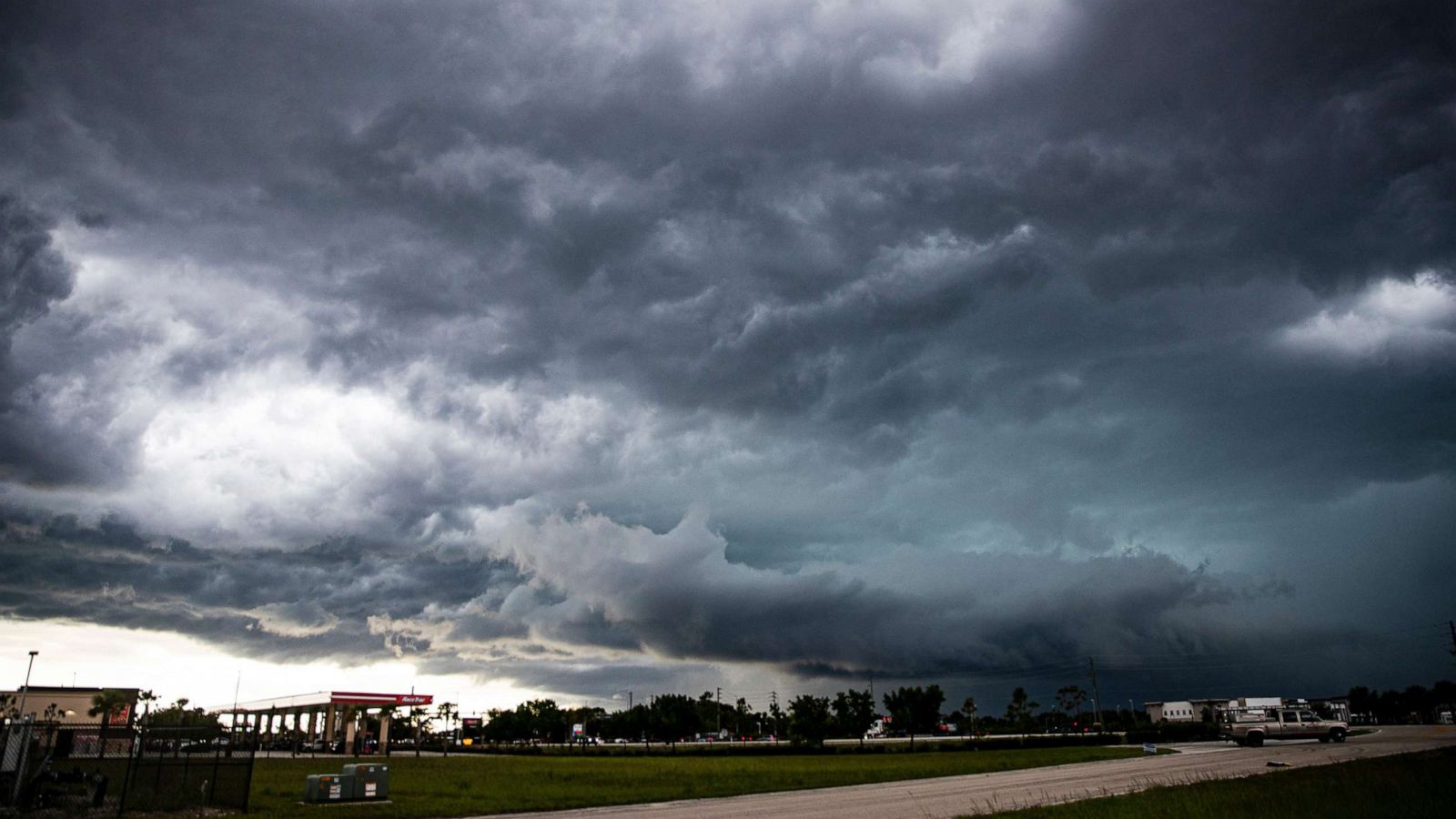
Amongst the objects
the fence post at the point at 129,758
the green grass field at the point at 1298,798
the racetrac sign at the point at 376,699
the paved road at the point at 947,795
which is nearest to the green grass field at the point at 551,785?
the paved road at the point at 947,795

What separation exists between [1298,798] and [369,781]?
31867 mm

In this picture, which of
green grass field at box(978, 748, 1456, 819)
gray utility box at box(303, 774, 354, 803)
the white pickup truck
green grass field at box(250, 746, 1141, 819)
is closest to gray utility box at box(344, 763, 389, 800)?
gray utility box at box(303, 774, 354, 803)

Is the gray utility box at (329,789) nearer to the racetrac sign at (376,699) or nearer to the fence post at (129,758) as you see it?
the fence post at (129,758)

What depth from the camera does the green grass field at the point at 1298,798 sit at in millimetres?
20500

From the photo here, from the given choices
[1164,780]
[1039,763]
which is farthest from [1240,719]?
[1164,780]

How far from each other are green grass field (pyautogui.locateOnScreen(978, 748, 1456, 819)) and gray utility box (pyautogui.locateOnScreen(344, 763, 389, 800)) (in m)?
24.7

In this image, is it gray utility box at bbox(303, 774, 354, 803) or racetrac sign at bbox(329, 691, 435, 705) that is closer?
gray utility box at bbox(303, 774, 354, 803)

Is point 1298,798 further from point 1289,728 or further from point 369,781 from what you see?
point 1289,728

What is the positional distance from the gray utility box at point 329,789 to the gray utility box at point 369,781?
212 millimetres

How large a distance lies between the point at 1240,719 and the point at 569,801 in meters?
66.6

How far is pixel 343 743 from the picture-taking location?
373 ft

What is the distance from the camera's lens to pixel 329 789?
1366 inches

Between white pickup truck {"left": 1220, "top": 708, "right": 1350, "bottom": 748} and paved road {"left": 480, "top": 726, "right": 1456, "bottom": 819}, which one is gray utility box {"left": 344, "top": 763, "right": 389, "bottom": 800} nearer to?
paved road {"left": 480, "top": 726, "right": 1456, "bottom": 819}

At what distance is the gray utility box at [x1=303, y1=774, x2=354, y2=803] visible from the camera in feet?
113
